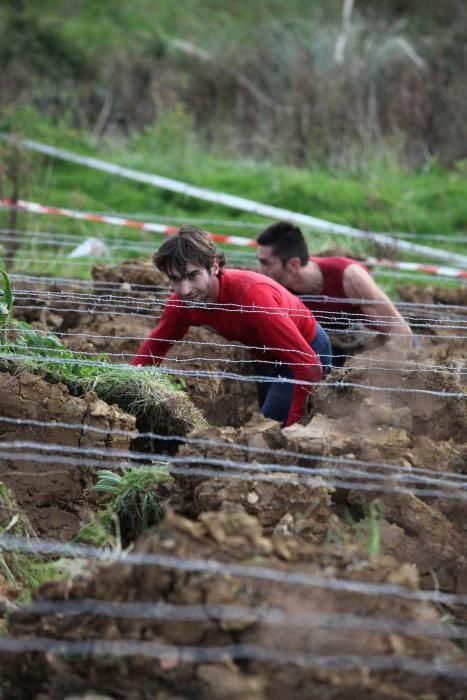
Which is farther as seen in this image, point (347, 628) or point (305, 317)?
A: point (305, 317)

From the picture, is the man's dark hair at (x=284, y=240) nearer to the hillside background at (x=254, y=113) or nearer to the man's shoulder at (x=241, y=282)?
the man's shoulder at (x=241, y=282)

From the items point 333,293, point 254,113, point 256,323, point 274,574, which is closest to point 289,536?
point 274,574

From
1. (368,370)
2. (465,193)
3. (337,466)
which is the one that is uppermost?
(465,193)

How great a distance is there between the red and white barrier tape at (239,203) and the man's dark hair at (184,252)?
5.00 m

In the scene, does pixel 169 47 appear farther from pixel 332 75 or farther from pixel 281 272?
pixel 281 272

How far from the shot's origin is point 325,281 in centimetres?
702

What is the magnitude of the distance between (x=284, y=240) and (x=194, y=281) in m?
1.45

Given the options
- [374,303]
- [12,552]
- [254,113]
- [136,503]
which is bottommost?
[12,552]

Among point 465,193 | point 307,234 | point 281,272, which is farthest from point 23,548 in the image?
point 465,193

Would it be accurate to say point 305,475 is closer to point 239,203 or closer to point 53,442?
point 53,442

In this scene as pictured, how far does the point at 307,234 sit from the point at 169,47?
1091cm

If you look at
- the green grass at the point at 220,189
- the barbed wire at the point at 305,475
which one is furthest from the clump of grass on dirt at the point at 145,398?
the green grass at the point at 220,189

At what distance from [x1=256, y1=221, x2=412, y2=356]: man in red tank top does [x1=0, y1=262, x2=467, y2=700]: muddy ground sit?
34cm

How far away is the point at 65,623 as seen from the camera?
3.47 metres
